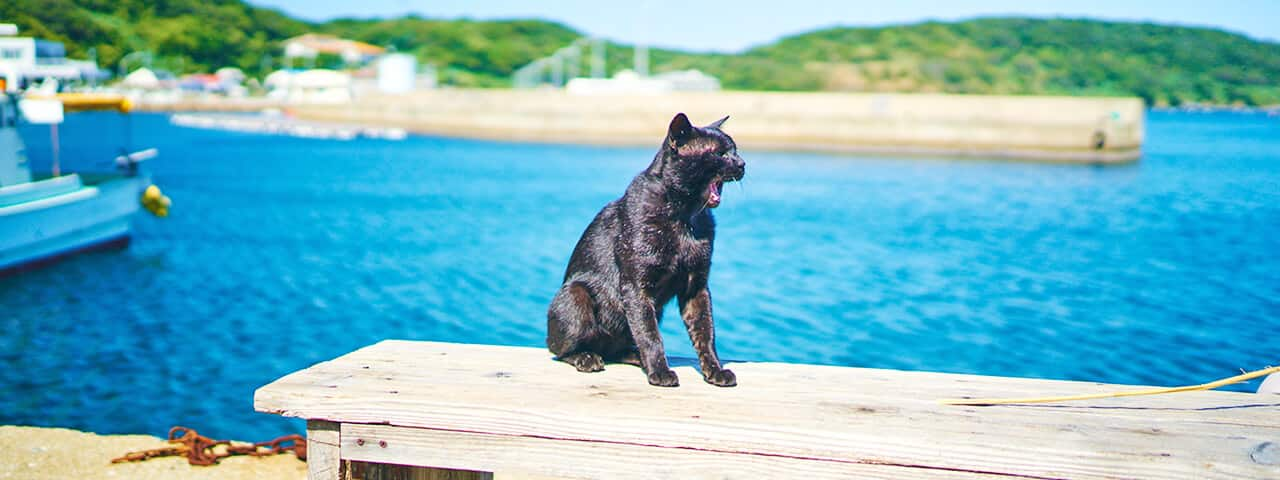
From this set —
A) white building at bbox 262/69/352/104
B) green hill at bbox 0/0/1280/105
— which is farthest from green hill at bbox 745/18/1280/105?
white building at bbox 262/69/352/104

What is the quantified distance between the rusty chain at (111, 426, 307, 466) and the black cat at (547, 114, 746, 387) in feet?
7.49

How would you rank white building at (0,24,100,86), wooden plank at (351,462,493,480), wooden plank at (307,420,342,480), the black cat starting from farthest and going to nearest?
1. white building at (0,24,100,86)
2. the black cat
3. wooden plank at (351,462,493,480)
4. wooden plank at (307,420,342,480)

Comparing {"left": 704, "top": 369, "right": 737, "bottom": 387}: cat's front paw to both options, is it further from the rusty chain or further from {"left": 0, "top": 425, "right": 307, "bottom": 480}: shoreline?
the rusty chain

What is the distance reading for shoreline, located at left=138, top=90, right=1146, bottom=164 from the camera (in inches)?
1689

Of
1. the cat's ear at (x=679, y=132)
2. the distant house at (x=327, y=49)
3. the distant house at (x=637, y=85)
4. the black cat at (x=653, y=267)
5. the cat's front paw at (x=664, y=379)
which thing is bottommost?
the cat's front paw at (x=664, y=379)

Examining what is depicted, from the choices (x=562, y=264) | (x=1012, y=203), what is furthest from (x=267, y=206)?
(x=1012, y=203)

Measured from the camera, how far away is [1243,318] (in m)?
12.7

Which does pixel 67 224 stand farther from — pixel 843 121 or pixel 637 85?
pixel 637 85

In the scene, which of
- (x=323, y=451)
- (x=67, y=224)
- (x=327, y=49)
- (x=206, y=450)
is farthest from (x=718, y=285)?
(x=327, y=49)

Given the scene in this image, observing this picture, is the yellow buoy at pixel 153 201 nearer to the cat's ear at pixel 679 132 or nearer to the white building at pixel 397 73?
the cat's ear at pixel 679 132

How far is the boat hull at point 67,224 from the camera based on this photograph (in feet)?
49.4

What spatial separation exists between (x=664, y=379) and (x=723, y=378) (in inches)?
7.5

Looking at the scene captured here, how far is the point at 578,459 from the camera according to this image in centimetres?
272

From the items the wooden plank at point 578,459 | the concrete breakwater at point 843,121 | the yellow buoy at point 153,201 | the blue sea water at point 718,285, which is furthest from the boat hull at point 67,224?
the concrete breakwater at point 843,121
